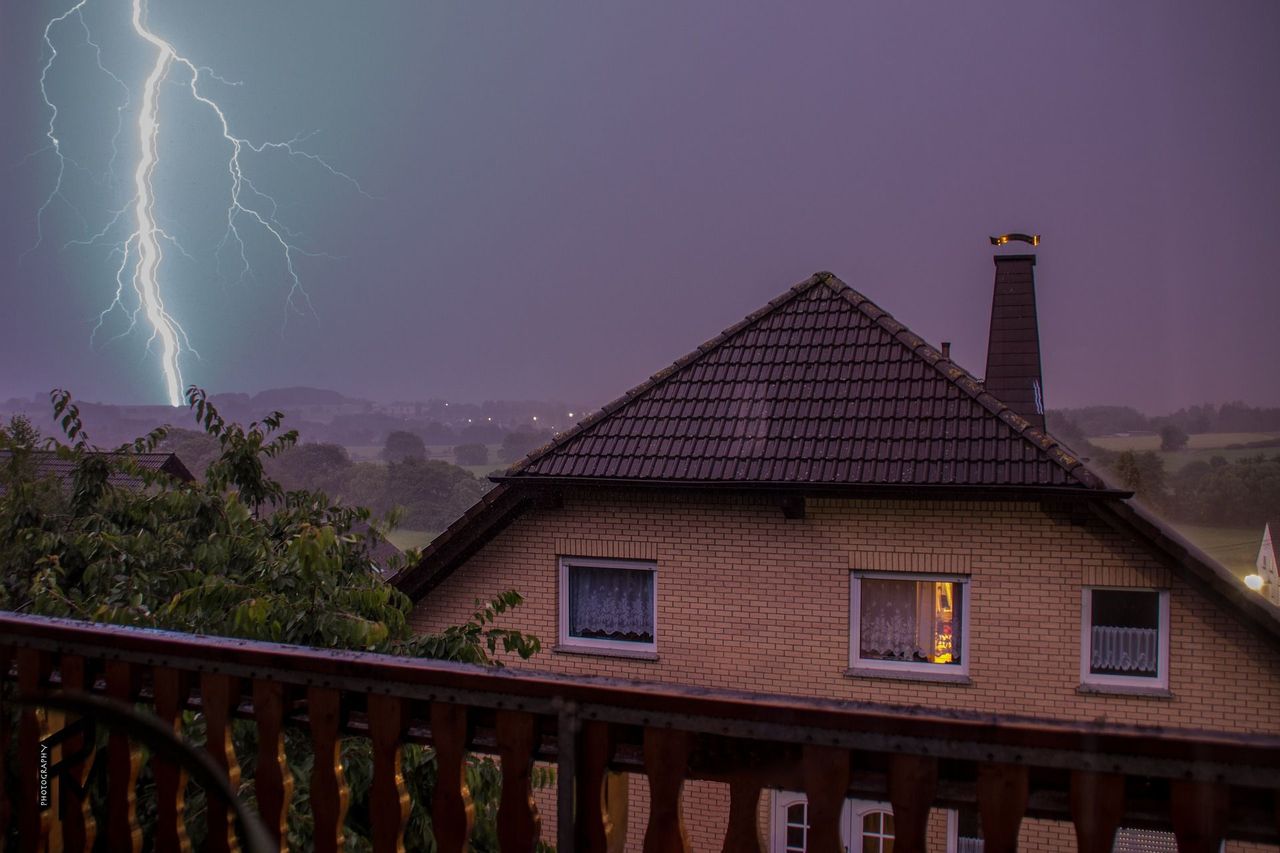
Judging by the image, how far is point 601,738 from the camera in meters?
1.39

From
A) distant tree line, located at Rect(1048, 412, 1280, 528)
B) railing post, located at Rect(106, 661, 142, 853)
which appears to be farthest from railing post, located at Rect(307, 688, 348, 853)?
distant tree line, located at Rect(1048, 412, 1280, 528)

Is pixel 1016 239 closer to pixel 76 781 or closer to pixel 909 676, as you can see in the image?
pixel 909 676

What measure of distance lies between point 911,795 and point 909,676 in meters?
7.67

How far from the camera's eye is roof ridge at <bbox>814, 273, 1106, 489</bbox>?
7.86m

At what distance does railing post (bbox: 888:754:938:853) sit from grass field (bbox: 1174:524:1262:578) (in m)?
13.9

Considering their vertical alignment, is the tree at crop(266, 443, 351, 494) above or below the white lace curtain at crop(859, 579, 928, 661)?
above

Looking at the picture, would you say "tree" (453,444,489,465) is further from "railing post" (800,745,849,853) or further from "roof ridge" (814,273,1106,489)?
"railing post" (800,745,849,853)

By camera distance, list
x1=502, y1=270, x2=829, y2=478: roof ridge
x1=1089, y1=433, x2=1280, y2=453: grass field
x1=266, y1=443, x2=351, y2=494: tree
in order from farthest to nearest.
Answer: x1=266, y1=443, x2=351, y2=494: tree, x1=1089, y1=433, x2=1280, y2=453: grass field, x1=502, y1=270, x2=829, y2=478: roof ridge

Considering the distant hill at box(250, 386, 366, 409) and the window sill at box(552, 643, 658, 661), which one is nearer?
the window sill at box(552, 643, 658, 661)

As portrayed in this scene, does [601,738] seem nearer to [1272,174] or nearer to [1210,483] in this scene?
[1210,483]

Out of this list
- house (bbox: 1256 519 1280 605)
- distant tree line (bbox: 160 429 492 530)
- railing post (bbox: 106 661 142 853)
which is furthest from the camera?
distant tree line (bbox: 160 429 492 530)

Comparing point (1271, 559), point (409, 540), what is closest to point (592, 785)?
point (409, 540)

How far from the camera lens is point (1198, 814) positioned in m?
1.11

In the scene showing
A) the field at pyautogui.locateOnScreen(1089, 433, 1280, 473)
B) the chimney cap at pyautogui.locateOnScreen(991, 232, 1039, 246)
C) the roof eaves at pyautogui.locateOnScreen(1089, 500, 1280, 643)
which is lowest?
the roof eaves at pyautogui.locateOnScreen(1089, 500, 1280, 643)
